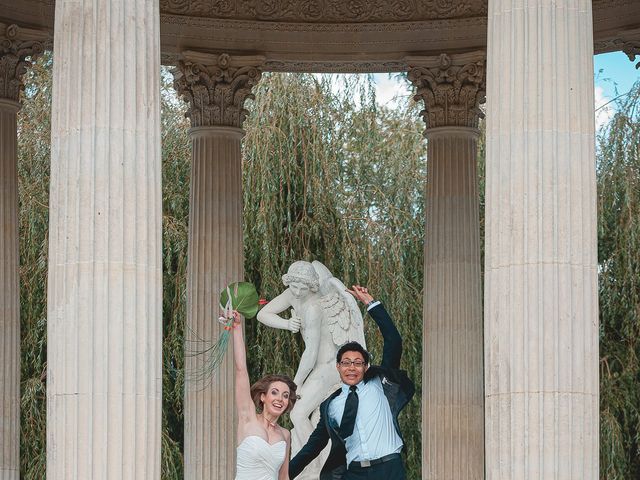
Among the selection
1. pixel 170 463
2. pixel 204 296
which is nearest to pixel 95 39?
pixel 204 296

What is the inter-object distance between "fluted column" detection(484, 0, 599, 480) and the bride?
8072 mm

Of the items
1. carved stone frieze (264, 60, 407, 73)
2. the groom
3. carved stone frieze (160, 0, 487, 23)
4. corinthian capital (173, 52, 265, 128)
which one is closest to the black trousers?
the groom

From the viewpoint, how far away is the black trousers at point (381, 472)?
174 ft

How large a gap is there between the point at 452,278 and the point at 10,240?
20287 mm

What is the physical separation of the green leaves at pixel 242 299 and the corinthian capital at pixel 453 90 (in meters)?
33.0

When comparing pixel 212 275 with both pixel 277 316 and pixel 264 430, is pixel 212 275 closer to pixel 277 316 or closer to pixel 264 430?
pixel 277 316

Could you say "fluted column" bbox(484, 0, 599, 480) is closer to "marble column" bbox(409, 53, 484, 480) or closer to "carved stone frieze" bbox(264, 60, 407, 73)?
"marble column" bbox(409, 53, 484, 480)

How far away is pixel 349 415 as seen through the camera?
5350 cm

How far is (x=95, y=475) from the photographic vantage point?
174 ft

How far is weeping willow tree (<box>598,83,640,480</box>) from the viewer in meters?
91.0

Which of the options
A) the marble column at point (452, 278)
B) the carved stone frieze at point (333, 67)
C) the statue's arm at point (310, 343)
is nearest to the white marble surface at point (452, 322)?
the marble column at point (452, 278)

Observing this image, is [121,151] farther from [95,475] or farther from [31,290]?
[31,290]

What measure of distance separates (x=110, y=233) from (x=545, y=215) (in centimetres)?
1325

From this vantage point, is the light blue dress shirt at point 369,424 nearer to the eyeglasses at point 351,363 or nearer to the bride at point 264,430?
the eyeglasses at point 351,363
